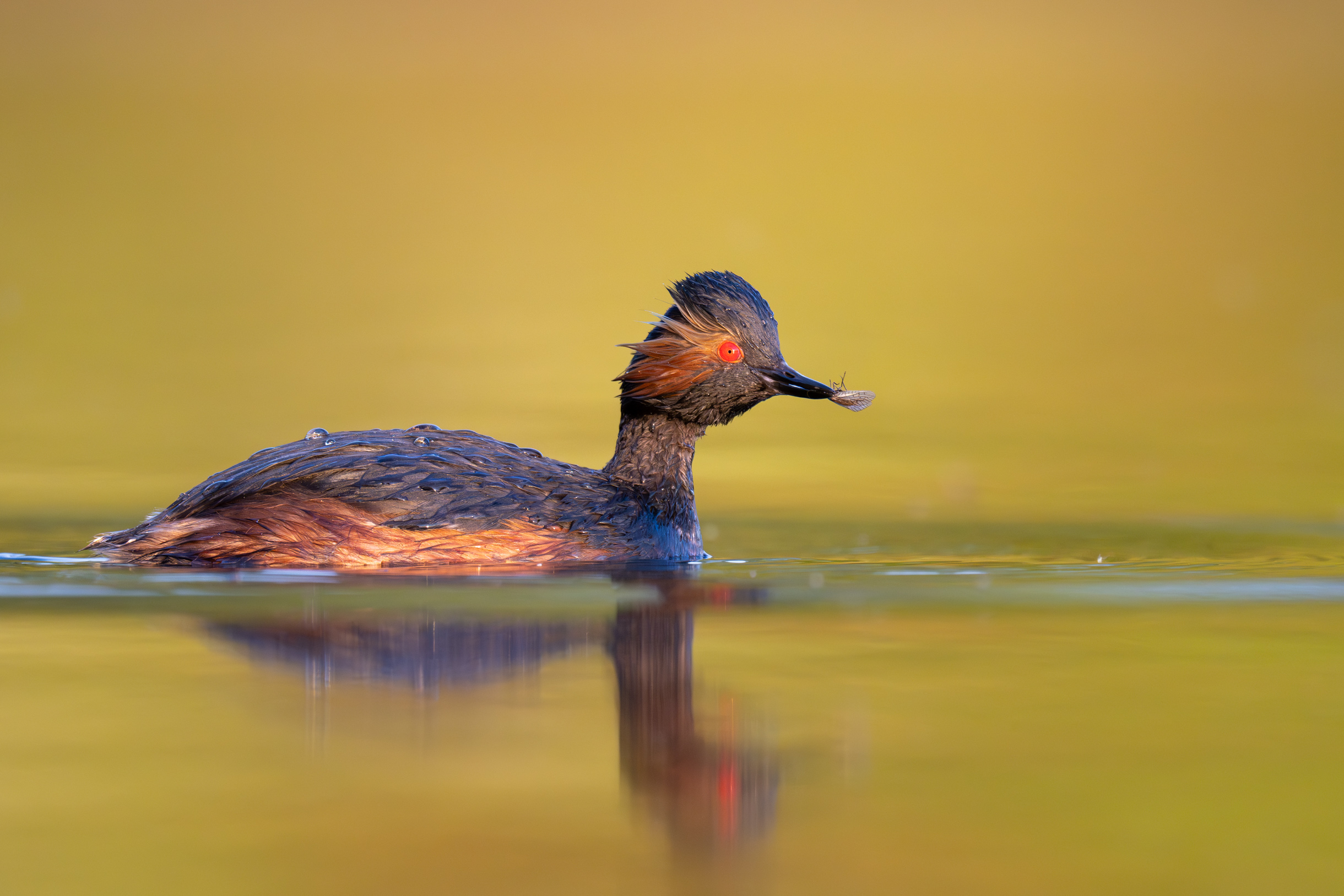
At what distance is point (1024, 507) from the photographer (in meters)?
11.4

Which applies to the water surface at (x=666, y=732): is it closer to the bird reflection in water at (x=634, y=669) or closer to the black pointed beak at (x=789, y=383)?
the bird reflection in water at (x=634, y=669)

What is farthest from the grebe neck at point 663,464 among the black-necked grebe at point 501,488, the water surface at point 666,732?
the water surface at point 666,732

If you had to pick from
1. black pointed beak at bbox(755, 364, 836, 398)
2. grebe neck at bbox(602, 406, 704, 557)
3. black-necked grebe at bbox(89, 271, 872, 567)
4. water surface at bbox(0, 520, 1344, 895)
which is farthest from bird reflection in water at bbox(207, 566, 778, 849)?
black pointed beak at bbox(755, 364, 836, 398)

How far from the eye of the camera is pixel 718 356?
922 centimetres

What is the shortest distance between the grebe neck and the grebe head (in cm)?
19

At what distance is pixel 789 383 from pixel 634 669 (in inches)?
131

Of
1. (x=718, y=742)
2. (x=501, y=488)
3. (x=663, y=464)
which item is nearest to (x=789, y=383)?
(x=663, y=464)

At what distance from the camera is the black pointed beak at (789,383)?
9.12 metres

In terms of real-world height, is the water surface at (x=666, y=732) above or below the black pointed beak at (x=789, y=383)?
below

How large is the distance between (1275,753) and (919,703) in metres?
1.15

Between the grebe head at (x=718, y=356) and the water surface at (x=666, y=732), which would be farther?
the grebe head at (x=718, y=356)

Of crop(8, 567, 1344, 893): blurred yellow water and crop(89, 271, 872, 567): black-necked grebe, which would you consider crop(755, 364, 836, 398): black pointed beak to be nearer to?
crop(89, 271, 872, 567): black-necked grebe

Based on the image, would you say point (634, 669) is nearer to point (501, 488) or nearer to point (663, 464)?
point (501, 488)

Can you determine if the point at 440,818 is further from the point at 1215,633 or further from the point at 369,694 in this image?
the point at 1215,633
